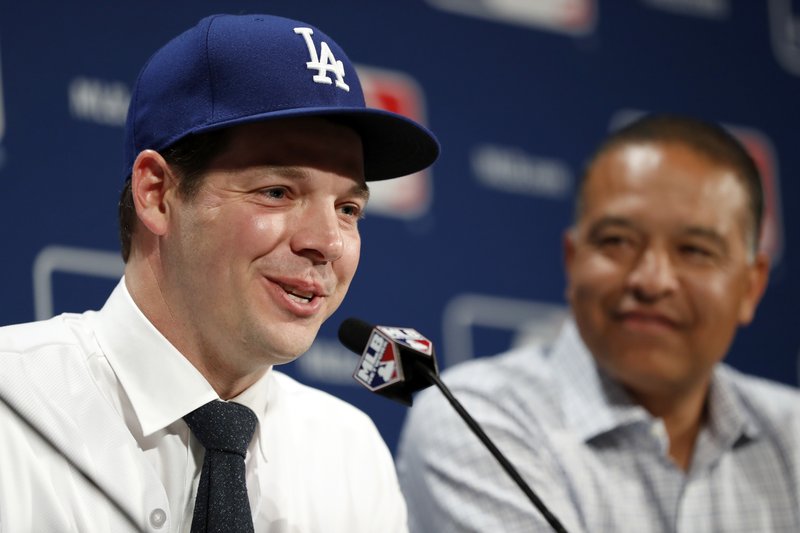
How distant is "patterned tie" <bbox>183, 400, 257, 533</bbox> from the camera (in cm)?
155

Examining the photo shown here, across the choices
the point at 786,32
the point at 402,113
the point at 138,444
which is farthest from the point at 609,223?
the point at 786,32

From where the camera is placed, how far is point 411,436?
251cm

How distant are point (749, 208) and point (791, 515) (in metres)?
0.59

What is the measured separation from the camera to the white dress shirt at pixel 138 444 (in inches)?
59.8

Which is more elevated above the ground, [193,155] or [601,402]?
[193,155]

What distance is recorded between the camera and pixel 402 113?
9.53 ft

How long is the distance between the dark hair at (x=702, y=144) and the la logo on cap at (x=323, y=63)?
1.01 metres

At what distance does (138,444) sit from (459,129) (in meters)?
1.60

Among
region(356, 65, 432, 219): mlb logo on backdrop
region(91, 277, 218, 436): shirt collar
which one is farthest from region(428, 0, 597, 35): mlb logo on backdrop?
region(91, 277, 218, 436): shirt collar

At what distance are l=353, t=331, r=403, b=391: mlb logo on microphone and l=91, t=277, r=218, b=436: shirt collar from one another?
190 millimetres

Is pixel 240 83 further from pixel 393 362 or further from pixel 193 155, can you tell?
pixel 393 362

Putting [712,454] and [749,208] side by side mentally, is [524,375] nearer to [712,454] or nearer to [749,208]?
[712,454]

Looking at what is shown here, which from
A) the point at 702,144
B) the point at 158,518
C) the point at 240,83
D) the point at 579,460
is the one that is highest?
the point at 240,83

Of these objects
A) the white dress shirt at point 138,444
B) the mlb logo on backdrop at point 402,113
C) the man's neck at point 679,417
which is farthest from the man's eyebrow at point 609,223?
the white dress shirt at point 138,444
